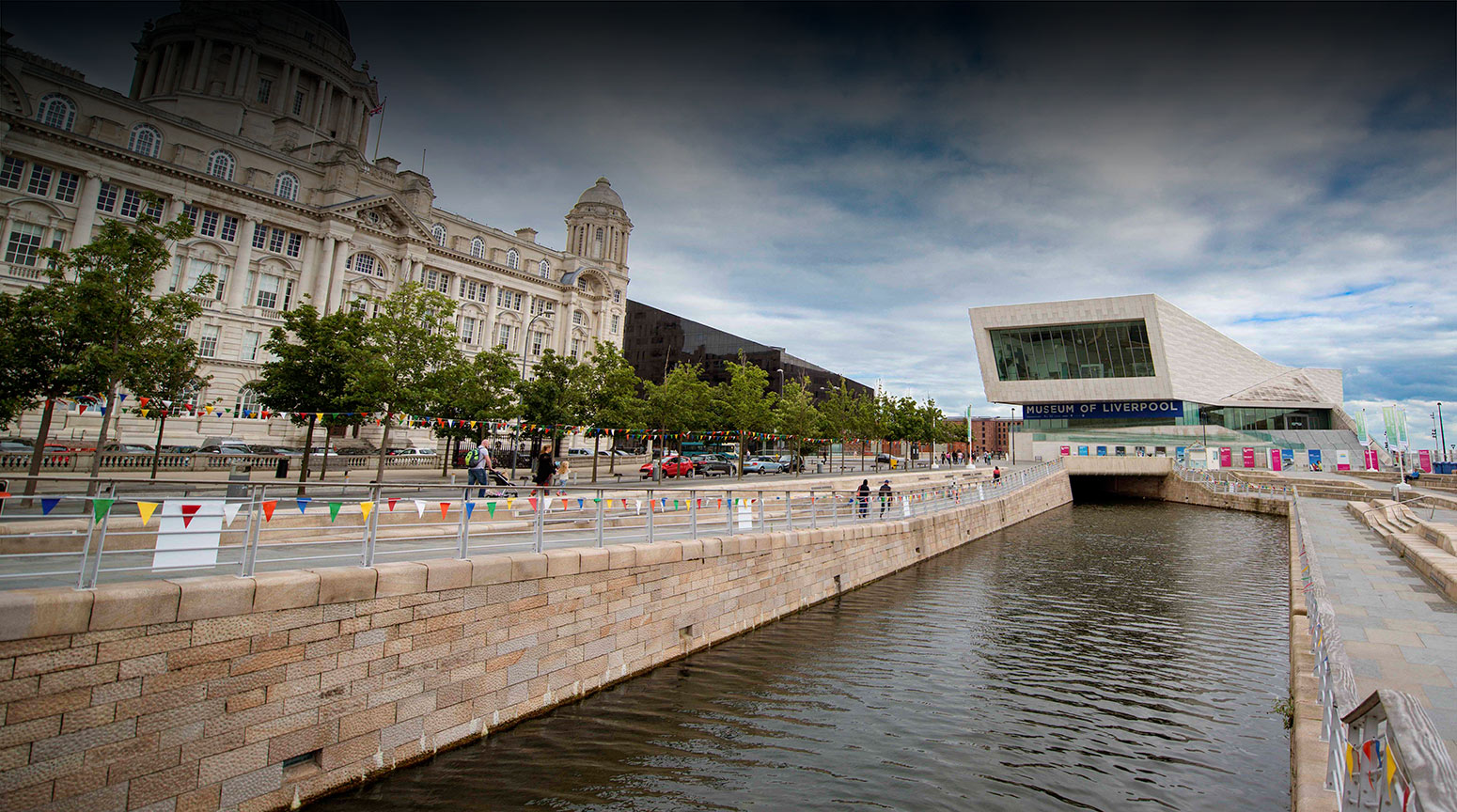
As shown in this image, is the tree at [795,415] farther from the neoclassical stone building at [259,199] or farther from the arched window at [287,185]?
the arched window at [287,185]

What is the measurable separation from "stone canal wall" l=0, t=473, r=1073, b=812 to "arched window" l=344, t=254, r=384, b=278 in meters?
51.2

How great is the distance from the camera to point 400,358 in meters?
26.1

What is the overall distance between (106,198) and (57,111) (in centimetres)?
607

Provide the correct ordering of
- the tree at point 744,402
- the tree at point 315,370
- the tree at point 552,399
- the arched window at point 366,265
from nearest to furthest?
the tree at point 315,370 → the tree at point 552,399 → the tree at point 744,402 → the arched window at point 366,265

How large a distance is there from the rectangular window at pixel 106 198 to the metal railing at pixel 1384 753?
2285 inches

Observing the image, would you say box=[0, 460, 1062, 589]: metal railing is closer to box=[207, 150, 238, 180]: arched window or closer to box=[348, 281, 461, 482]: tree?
box=[348, 281, 461, 482]: tree

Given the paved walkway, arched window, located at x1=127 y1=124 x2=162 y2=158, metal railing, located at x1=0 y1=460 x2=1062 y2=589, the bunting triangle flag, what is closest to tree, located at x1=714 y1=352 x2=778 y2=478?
metal railing, located at x1=0 y1=460 x2=1062 y2=589

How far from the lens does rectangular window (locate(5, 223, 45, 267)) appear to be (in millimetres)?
38062

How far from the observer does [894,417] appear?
214 ft

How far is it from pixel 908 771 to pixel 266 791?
7007 mm

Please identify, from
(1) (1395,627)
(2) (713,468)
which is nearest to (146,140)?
(2) (713,468)

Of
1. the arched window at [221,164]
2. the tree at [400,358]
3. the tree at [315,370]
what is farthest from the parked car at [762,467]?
the arched window at [221,164]

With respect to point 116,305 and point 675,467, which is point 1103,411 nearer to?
point 675,467

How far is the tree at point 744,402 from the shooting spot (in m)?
42.2
